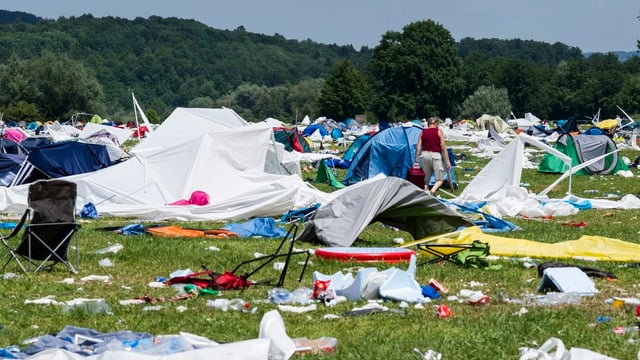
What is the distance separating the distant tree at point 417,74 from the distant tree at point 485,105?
7.33 ft

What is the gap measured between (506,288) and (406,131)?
604 inches

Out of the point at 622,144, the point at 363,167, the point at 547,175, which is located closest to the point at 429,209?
the point at 363,167

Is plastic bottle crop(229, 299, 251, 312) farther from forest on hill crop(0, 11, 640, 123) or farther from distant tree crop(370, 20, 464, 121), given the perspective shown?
distant tree crop(370, 20, 464, 121)

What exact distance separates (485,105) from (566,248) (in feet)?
284

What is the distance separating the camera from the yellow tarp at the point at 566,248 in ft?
36.7

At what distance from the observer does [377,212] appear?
41.2ft

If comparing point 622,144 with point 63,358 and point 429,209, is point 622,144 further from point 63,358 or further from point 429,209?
point 63,358

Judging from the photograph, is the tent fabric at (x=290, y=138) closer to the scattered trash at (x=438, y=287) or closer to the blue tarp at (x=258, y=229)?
the blue tarp at (x=258, y=229)

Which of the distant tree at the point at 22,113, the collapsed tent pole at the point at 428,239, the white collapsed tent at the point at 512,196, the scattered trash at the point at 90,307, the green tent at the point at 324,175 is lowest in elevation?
the distant tree at the point at 22,113

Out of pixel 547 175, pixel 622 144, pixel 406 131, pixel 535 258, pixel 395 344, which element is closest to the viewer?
pixel 395 344

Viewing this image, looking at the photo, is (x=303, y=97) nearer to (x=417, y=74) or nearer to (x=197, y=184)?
(x=417, y=74)

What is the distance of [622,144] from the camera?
4078cm

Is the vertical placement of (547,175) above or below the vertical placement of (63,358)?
below

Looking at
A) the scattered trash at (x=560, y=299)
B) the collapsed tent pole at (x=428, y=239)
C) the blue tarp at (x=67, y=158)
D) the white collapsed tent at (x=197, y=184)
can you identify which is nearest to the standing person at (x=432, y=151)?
the white collapsed tent at (x=197, y=184)
